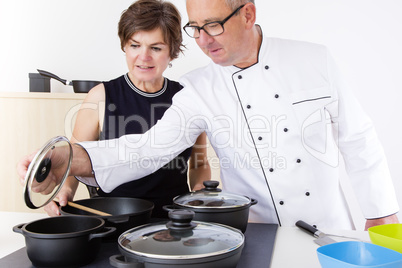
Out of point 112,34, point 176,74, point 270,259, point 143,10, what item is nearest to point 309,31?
point 176,74

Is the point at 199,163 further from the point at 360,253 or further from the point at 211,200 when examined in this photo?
the point at 360,253

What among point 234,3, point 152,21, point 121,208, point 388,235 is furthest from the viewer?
point 152,21

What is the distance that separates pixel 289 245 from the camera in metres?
1.12

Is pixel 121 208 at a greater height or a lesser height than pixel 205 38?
lesser

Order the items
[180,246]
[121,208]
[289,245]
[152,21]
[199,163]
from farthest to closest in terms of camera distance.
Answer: [199,163] < [152,21] < [121,208] < [289,245] < [180,246]

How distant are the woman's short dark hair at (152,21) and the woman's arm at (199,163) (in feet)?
1.39

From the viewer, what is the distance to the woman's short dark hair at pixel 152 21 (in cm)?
181

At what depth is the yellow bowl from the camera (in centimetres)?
91

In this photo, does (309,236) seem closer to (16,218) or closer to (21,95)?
(16,218)

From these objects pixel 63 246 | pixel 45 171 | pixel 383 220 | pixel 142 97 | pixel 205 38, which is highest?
pixel 205 38

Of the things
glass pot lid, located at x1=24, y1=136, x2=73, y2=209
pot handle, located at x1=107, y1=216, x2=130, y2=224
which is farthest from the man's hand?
glass pot lid, located at x1=24, y1=136, x2=73, y2=209

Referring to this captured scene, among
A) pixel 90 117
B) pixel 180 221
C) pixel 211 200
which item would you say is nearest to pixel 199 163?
pixel 90 117

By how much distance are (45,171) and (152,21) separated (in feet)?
3.23

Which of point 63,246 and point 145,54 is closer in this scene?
point 63,246
